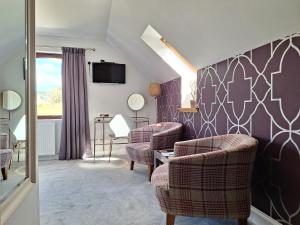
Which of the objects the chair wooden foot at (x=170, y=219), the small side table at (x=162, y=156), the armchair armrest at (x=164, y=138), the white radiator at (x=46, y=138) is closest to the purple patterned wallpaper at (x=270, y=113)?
the small side table at (x=162, y=156)

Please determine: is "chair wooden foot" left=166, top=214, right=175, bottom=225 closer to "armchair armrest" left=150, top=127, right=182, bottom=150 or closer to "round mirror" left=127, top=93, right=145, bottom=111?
"armchair armrest" left=150, top=127, right=182, bottom=150

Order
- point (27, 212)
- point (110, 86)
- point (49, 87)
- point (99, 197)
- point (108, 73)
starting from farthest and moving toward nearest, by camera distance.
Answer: point (110, 86) < point (108, 73) < point (49, 87) < point (99, 197) < point (27, 212)

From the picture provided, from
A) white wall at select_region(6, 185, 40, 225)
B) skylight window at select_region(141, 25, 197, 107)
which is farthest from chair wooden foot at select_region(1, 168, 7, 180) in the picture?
skylight window at select_region(141, 25, 197, 107)

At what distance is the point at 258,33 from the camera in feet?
6.10

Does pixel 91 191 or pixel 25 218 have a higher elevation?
pixel 25 218

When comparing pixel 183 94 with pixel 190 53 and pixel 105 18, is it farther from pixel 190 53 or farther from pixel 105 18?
pixel 105 18

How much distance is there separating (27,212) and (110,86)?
3.84 m

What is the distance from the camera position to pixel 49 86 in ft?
15.2

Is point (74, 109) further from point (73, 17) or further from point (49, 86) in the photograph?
point (73, 17)

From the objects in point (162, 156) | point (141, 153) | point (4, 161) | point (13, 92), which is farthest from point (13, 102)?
point (141, 153)

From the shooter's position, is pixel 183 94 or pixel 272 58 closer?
pixel 272 58

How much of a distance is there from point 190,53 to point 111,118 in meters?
2.38

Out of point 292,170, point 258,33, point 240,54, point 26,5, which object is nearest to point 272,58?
point 258,33

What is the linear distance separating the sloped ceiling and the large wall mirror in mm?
1463
